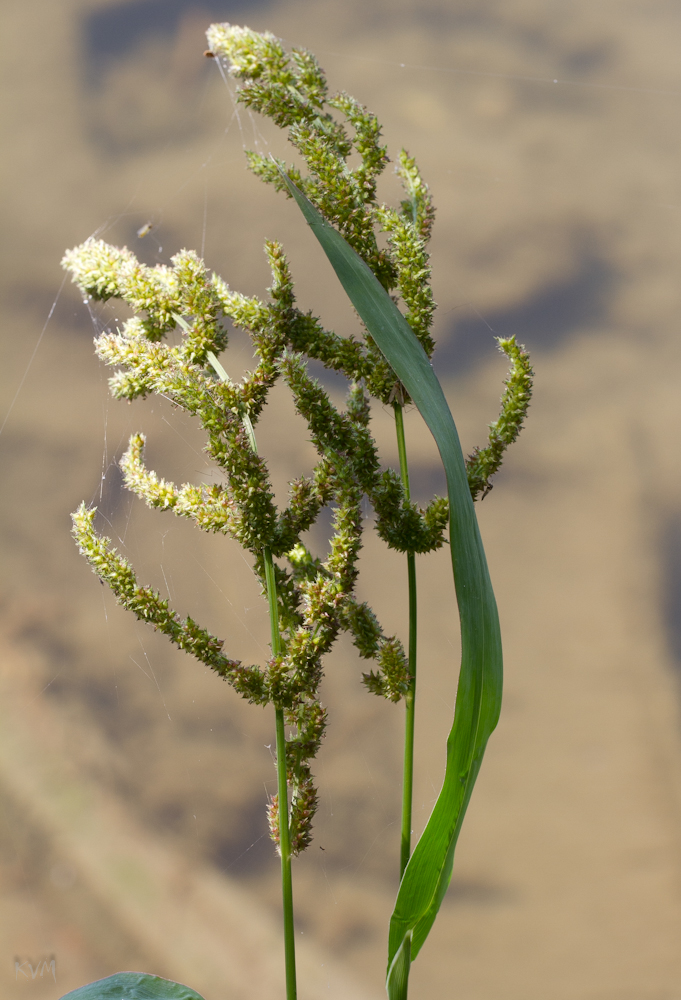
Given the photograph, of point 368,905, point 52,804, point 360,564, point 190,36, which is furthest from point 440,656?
point 190,36

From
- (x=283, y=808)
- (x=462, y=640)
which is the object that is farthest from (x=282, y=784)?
(x=462, y=640)

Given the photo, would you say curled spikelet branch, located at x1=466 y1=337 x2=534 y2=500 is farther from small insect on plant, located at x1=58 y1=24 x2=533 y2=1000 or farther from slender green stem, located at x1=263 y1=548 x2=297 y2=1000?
slender green stem, located at x1=263 y1=548 x2=297 y2=1000

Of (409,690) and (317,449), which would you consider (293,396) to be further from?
(409,690)

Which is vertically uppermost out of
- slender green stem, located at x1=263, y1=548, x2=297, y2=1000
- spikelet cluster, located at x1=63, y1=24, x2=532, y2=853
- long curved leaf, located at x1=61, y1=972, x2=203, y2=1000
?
spikelet cluster, located at x1=63, y1=24, x2=532, y2=853

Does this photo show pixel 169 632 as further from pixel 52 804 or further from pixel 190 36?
pixel 190 36

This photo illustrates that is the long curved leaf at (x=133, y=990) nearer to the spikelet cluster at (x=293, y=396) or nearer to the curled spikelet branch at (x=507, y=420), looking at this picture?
the spikelet cluster at (x=293, y=396)

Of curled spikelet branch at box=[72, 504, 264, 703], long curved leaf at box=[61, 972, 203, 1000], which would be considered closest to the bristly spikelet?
curled spikelet branch at box=[72, 504, 264, 703]

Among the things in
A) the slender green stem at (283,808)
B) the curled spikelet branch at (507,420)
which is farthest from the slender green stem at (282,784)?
the curled spikelet branch at (507,420)
